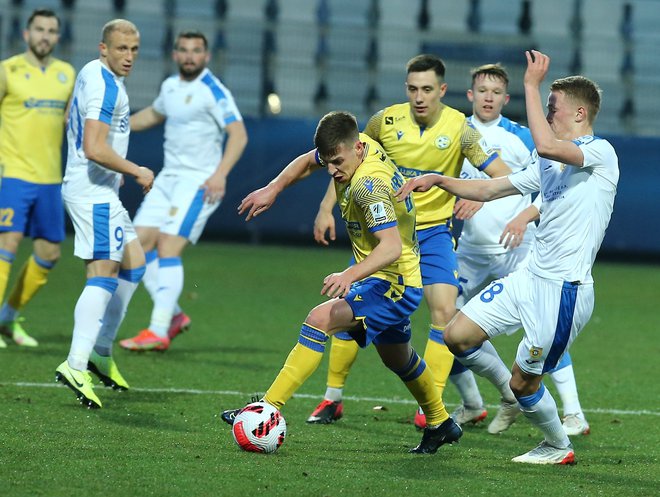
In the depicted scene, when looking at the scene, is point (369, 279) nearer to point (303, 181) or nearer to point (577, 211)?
point (577, 211)

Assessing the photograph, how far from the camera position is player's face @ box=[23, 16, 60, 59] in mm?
9527

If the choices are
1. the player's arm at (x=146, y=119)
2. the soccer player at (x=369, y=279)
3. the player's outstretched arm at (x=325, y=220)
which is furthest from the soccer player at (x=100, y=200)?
the player's arm at (x=146, y=119)

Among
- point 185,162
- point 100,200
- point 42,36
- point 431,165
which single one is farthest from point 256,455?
point 42,36

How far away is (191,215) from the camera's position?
10078mm

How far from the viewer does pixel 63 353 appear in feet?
30.0

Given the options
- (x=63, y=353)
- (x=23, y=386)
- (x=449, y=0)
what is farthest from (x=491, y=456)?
(x=449, y=0)

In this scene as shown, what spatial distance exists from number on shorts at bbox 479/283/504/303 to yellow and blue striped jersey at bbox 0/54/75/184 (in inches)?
186

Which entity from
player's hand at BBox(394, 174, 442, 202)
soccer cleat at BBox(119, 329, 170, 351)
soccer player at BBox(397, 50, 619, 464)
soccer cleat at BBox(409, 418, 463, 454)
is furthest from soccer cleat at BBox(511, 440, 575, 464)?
soccer cleat at BBox(119, 329, 170, 351)

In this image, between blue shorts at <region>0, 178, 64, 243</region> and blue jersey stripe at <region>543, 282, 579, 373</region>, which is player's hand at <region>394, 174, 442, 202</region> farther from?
blue shorts at <region>0, 178, 64, 243</region>

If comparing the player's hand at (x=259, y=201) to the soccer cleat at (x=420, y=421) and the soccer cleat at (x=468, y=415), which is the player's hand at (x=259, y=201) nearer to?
the soccer cleat at (x=420, y=421)

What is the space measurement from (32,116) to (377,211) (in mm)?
4761

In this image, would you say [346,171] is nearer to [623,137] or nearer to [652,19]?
[623,137]

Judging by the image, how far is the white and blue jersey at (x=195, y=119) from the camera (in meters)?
10.4

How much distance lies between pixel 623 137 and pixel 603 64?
9.13 ft
